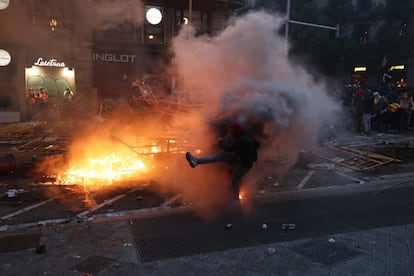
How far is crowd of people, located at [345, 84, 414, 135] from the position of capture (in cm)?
1414

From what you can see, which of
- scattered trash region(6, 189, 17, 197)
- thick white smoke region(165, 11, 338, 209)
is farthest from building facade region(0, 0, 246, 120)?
scattered trash region(6, 189, 17, 197)

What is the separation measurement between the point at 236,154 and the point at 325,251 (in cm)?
204

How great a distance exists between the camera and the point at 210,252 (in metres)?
4.68

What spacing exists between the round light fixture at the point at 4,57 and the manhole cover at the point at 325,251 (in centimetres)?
1789

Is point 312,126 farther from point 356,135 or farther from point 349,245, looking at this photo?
point 356,135

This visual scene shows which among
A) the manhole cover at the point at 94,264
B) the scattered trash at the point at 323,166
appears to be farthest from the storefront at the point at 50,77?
the manhole cover at the point at 94,264

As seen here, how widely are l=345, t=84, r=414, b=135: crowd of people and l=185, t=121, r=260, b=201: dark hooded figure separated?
31.1 feet

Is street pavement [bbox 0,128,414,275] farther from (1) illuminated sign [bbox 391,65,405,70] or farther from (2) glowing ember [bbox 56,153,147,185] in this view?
(1) illuminated sign [bbox 391,65,405,70]

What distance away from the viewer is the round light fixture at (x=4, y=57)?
59.4 ft

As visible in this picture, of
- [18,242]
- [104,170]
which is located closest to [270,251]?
[18,242]

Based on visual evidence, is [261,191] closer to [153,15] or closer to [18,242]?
[18,242]

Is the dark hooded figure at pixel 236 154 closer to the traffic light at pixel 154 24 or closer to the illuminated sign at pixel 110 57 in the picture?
the illuminated sign at pixel 110 57

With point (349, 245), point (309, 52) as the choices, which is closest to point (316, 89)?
point (349, 245)

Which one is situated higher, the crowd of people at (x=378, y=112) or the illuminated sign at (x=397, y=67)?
the illuminated sign at (x=397, y=67)
